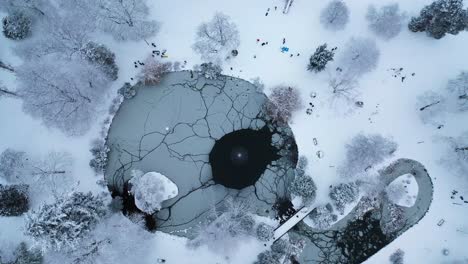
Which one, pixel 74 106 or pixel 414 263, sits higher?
pixel 74 106

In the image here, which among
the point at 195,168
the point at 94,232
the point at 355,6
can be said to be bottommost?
the point at 94,232

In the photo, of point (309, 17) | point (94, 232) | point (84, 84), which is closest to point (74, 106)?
point (84, 84)

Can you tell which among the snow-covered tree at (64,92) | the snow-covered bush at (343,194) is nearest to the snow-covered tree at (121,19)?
the snow-covered tree at (64,92)

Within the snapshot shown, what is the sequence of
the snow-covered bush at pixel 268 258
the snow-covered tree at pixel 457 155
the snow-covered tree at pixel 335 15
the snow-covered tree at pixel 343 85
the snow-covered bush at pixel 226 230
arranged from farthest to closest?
the snow-covered tree at pixel 335 15 < the snow-covered tree at pixel 343 85 < the snow-covered tree at pixel 457 155 < the snow-covered bush at pixel 226 230 < the snow-covered bush at pixel 268 258

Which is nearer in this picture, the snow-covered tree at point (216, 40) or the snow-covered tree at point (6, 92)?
the snow-covered tree at point (6, 92)

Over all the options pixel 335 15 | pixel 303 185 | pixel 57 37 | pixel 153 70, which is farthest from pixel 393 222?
pixel 57 37

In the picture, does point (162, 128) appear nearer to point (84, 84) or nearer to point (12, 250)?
point (84, 84)

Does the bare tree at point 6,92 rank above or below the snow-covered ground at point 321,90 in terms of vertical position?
above

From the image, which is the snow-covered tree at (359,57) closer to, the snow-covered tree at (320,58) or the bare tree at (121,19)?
the snow-covered tree at (320,58)
